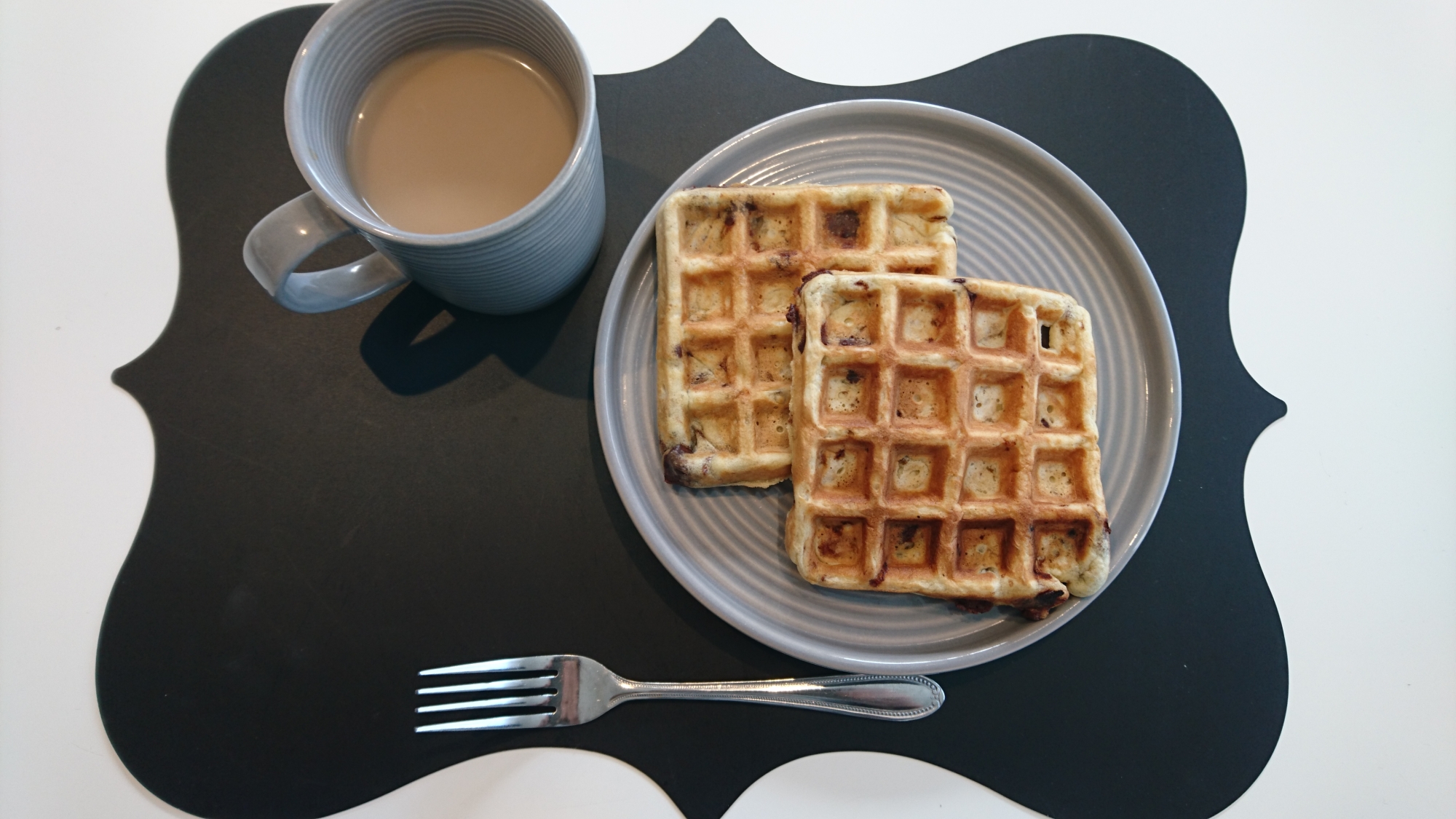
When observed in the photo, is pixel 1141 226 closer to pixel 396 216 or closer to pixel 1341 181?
pixel 1341 181

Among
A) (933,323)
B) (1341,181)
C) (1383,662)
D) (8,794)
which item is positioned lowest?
(8,794)

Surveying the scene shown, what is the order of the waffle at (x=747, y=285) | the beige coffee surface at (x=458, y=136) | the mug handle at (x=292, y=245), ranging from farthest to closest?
the waffle at (x=747, y=285) → the beige coffee surface at (x=458, y=136) → the mug handle at (x=292, y=245)

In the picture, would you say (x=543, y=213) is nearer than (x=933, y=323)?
Yes

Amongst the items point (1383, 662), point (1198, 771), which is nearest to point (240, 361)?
point (1198, 771)

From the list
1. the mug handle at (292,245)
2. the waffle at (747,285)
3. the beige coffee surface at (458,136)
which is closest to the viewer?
the mug handle at (292,245)

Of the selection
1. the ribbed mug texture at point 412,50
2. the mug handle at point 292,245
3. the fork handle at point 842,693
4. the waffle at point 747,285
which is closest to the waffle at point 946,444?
the waffle at point 747,285

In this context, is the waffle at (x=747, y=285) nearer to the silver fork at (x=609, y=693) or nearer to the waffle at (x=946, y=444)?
the waffle at (x=946, y=444)

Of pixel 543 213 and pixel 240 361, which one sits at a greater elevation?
pixel 543 213

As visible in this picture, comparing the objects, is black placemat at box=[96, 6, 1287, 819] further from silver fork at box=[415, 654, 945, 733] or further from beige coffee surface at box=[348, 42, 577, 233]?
beige coffee surface at box=[348, 42, 577, 233]
